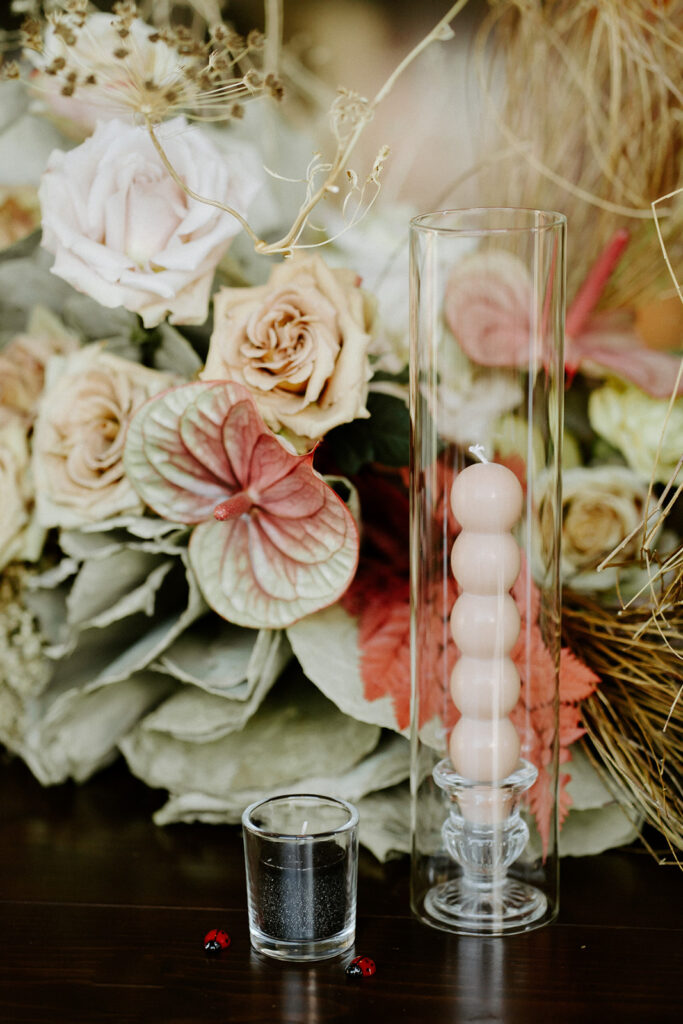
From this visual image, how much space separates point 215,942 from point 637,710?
0.28m

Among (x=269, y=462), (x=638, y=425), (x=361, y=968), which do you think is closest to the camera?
(x=361, y=968)

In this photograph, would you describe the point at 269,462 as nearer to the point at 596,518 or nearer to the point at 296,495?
the point at 296,495

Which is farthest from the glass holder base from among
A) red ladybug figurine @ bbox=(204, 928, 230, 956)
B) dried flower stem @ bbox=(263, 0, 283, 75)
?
dried flower stem @ bbox=(263, 0, 283, 75)

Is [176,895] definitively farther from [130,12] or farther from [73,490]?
[130,12]

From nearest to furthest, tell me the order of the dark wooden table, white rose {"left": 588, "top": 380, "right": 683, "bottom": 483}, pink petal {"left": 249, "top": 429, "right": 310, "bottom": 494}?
the dark wooden table → pink petal {"left": 249, "top": 429, "right": 310, "bottom": 494} → white rose {"left": 588, "top": 380, "right": 683, "bottom": 483}

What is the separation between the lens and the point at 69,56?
0.69 meters

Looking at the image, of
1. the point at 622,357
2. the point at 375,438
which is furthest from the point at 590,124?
the point at 375,438

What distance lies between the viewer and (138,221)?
2.19 ft

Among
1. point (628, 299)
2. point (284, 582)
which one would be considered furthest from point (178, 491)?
point (628, 299)

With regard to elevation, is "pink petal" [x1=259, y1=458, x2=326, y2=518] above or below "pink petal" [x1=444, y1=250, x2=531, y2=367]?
below

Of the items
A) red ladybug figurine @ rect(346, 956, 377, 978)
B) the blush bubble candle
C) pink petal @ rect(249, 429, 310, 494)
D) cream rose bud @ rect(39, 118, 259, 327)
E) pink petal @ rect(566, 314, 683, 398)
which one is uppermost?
cream rose bud @ rect(39, 118, 259, 327)

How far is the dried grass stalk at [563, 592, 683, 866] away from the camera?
2.08 feet

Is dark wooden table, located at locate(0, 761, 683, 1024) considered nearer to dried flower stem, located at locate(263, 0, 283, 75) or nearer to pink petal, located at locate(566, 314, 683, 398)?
pink petal, located at locate(566, 314, 683, 398)

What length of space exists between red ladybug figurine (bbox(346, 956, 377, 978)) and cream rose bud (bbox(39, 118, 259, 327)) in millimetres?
380
